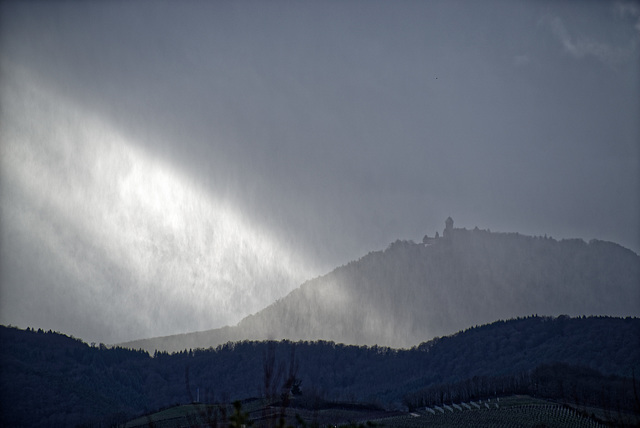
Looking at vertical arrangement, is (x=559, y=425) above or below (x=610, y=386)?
below

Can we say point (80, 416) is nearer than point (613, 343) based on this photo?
Yes

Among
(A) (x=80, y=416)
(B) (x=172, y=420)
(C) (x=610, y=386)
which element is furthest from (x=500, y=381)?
(A) (x=80, y=416)

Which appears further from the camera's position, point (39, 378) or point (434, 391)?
point (39, 378)

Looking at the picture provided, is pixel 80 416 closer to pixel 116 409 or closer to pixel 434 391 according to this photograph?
pixel 116 409

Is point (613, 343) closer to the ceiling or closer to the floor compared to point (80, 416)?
closer to the ceiling

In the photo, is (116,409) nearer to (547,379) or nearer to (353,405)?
(353,405)

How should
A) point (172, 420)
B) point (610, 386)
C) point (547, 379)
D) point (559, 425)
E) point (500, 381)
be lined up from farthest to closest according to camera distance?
point (500, 381) → point (547, 379) → point (610, 386) → point (172, 420) → point (559, 425)

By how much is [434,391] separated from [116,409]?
3640 inches

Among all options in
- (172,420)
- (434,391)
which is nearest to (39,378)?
(172,420)

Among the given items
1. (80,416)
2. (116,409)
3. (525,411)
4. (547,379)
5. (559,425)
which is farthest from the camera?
(116,409)

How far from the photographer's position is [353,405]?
14812cm

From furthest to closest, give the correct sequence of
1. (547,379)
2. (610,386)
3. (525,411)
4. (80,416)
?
(80,416) → (547,379) → (610,386) → (525,411)

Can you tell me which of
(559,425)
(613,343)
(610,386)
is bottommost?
(559,425)

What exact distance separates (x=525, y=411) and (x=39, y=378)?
149 metres
